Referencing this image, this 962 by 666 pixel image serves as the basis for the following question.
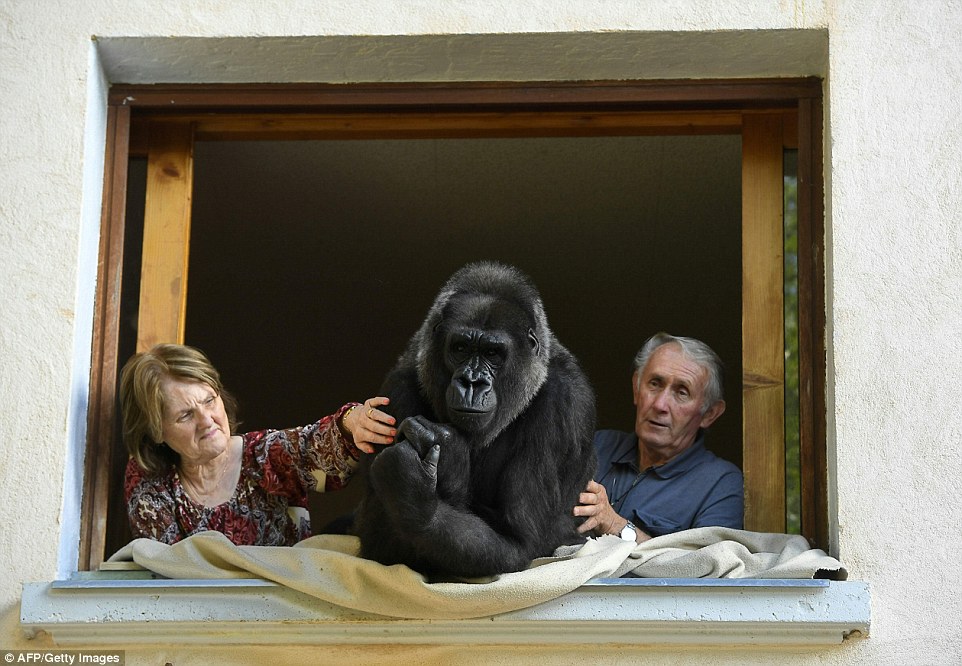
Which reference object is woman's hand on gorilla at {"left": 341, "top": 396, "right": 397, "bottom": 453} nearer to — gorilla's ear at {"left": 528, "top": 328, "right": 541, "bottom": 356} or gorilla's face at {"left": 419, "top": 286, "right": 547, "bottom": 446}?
gorilla's face at {"left": 419, "top": 286, "right": 547, "bottom": 446}

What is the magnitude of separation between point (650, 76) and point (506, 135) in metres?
0.44

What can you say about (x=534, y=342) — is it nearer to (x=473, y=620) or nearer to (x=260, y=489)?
(x=473, y=620)

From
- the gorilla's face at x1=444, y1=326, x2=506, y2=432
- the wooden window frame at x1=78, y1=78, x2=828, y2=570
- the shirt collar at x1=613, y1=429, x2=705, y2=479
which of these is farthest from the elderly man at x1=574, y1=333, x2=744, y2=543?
the gorilla's face at x1=444, y1=326, x2=506, y2=432

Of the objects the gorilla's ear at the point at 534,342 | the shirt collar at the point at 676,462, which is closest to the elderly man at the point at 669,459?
the shirt collar at the point at 676,462

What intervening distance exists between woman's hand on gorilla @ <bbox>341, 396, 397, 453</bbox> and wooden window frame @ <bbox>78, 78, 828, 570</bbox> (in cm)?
67

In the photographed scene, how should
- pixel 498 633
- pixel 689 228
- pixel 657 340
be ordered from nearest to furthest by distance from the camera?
pixel 498 633 → pixel 657 340 → pixel 689 228

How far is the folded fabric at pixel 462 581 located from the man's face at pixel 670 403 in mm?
869

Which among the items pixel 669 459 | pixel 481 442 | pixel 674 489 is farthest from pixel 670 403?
pixel 481 442

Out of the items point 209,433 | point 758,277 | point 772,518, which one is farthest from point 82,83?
point 772,518

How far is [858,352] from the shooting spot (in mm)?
3207

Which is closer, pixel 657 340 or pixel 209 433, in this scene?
pixel 209 433

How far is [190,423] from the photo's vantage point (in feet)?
11.8

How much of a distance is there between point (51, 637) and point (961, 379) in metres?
2.14

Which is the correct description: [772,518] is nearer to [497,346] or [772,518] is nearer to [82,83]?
[497,346]
